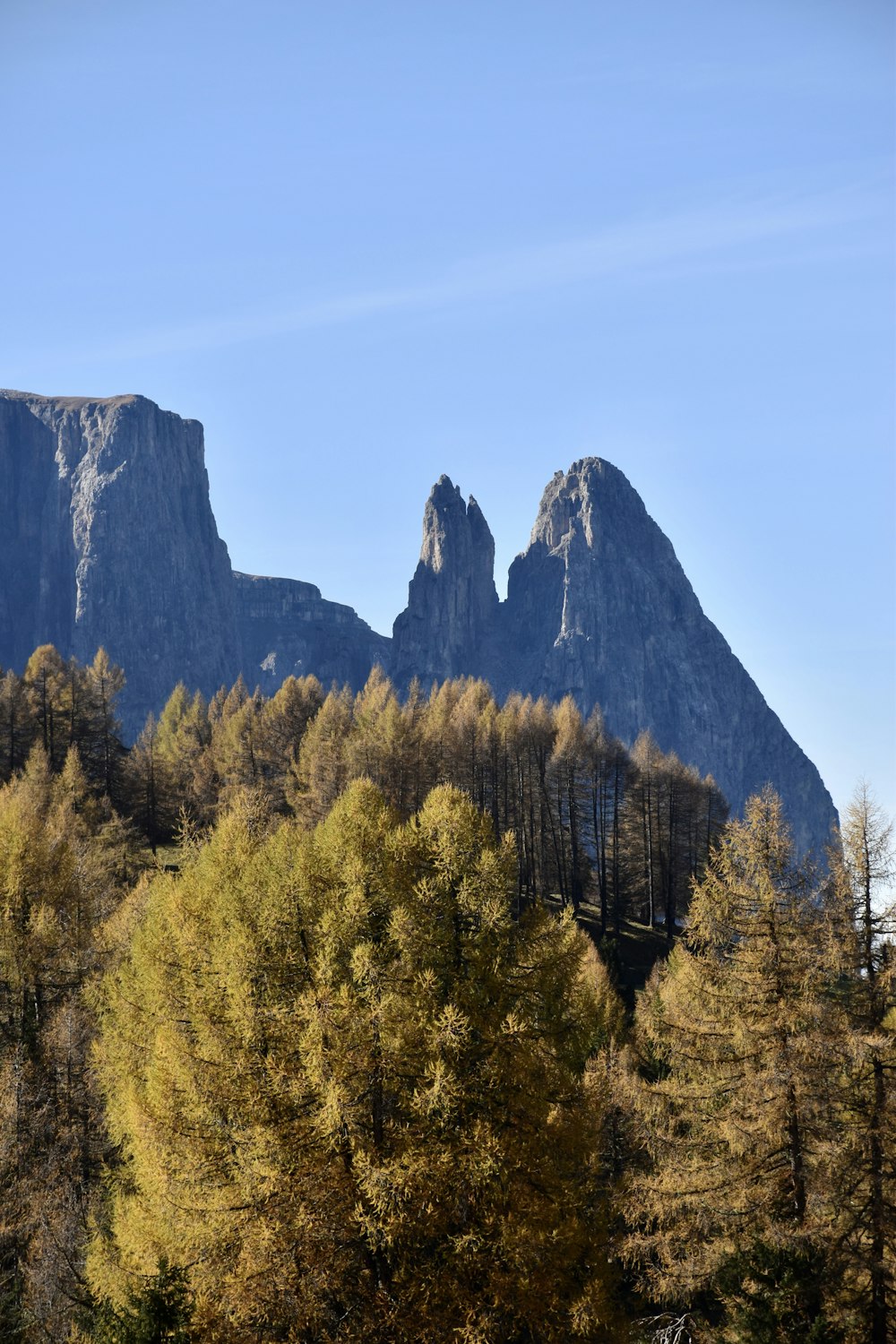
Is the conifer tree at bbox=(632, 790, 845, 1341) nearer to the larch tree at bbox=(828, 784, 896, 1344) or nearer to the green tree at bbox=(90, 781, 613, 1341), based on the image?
the larch tree at bbox=(828, 784, 896, 1344)

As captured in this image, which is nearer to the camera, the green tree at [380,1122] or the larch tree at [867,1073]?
the green tree at [380,1122]

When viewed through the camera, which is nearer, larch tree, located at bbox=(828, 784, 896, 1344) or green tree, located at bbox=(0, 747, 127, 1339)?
larch tree, located at bbox=(828, 784, 896, 1344)

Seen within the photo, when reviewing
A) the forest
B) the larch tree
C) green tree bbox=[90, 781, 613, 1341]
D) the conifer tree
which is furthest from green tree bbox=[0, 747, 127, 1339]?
the larch tree

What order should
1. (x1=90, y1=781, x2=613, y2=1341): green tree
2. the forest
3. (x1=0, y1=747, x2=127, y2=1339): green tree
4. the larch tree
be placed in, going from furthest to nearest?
1. (x1=0, y1=747, x2=127, y2=1339): green tree
2. the larch tree
3. the forest
4. (x1=90, y1=781, x2=613, y2=1341): green tree

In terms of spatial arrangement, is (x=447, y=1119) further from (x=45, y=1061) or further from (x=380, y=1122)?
(x=45, y=1061)

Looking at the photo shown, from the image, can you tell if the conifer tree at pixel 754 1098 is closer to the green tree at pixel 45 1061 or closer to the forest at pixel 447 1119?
the forest at pixel 447 1119

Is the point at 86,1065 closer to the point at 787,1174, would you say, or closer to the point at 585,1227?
the point at 585,1227

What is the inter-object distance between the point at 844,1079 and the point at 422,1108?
10.0 metres

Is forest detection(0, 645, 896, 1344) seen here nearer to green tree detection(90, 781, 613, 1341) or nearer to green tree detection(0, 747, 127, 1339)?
green tree detection(90, 781, 613, 1341)

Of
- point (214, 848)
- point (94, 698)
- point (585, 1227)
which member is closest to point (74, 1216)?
point (214, 848)

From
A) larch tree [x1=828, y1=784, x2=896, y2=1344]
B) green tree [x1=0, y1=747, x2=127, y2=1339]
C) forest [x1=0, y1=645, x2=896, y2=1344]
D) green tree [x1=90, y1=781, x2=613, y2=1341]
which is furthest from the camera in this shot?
green tree [x1=0, y1=747, x2=127, y2=1339]

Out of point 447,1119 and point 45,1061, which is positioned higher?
point 447,1119

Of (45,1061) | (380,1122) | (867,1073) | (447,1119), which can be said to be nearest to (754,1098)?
(867,1073)

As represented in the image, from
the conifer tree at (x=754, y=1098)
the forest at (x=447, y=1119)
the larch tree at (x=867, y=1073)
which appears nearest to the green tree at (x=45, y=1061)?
the forest at (x=447, y=1119)
